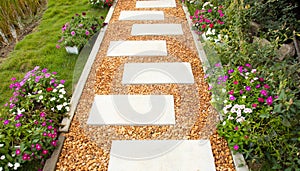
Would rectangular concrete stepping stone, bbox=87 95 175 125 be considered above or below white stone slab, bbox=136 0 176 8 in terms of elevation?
below

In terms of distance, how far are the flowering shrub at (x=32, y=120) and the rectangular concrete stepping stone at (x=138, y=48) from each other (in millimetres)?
1124

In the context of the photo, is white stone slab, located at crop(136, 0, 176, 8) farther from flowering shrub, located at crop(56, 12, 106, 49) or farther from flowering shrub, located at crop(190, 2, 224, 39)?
flowering shrub, located at crop(56, 12, 106, 49)

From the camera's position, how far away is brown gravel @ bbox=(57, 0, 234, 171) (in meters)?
2.45

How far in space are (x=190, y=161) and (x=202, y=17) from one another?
8.62 feet

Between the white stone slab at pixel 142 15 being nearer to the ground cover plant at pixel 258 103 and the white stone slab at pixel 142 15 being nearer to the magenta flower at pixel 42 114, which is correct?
the ground cover plant at pixel 258 103

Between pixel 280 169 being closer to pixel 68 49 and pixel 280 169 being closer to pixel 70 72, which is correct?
pixel 70 72

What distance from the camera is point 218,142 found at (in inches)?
100

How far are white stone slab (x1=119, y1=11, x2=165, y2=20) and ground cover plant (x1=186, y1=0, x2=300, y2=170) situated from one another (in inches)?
69.8

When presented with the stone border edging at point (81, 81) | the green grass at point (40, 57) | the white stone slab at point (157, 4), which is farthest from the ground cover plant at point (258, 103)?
the white stone slab at point (157, 4)

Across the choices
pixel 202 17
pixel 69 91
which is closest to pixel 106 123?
pixel 69 91

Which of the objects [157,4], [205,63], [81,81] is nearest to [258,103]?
[205,63]

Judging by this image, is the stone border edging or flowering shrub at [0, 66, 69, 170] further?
the stone border edging

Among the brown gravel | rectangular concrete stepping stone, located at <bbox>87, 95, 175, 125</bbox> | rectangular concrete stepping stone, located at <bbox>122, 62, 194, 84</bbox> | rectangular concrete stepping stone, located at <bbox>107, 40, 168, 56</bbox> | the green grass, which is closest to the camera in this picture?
the brown gravel

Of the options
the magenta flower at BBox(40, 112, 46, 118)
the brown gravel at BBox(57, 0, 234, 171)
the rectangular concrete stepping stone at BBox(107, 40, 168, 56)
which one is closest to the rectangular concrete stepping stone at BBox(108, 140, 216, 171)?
the brown gravel at BBox(57, 0, 234, 171)
